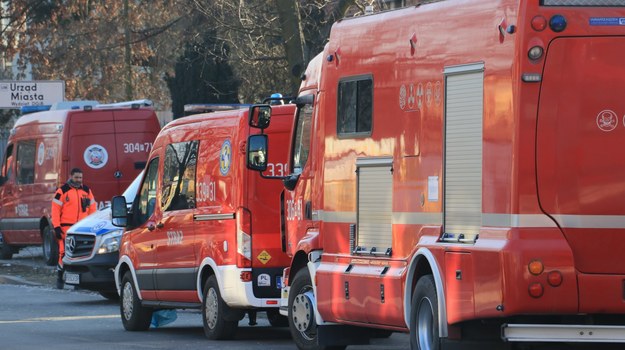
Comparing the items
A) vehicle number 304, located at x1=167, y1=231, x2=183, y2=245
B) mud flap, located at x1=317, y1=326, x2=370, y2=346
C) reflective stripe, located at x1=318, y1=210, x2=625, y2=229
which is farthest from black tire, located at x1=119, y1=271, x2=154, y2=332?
reflective stripe, located at x1=318, y1=210, x2=625, y2=229

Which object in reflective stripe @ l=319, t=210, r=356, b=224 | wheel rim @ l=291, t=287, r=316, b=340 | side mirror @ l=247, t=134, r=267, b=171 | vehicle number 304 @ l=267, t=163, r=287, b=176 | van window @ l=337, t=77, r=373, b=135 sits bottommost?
wheel rim @ l=291, t=287, r=316, b=340

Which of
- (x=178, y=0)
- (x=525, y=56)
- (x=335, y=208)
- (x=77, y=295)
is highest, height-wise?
(x=178, y=0)

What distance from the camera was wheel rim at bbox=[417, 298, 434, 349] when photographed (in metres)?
10.1

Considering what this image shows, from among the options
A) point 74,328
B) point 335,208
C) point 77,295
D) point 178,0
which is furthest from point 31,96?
point 335,208

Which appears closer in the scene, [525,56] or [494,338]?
[525,56]

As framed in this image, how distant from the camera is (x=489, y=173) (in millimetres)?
9367

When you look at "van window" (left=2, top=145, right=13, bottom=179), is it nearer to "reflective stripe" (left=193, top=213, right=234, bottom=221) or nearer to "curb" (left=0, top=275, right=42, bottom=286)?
"curb" (left=0, top=275, right=42, bottom=286)

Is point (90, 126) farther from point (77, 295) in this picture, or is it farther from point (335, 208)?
point (335, 208)

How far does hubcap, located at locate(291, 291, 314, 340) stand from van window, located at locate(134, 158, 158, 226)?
350cm

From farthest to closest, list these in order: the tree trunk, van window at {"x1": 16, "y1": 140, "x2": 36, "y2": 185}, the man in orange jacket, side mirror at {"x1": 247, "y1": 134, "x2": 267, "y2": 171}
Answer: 1. van window at {"x1": 16, "y1": 140, "x2": 36, "y2": 185}
2. the man in orange jacket
3. the tree trunk
4. side mirror at {"x1": 247, "y1": 134, "x2": 267, "y2": 171}

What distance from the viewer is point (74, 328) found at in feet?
52.1

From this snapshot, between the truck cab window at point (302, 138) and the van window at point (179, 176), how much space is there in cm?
197

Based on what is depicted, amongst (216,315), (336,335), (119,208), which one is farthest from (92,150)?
(336,335)

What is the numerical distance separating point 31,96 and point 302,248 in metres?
21.7
